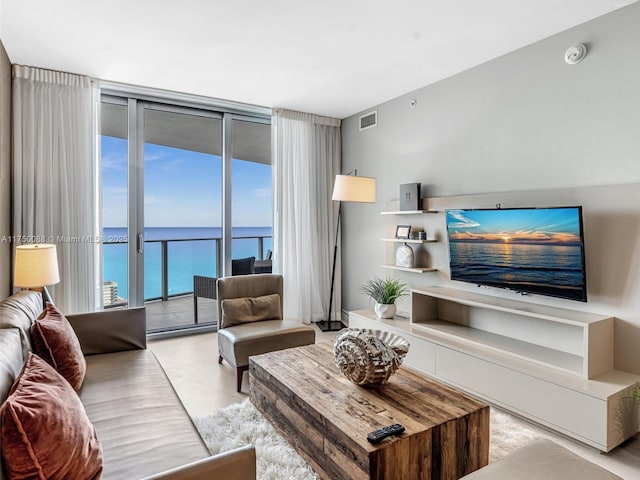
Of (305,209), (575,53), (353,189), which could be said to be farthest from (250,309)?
(575,53)

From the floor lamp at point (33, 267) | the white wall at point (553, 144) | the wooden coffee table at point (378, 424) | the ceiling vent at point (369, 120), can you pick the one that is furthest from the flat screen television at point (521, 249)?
the floor lamp at point (33, 267)

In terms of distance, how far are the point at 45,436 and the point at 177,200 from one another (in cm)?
453

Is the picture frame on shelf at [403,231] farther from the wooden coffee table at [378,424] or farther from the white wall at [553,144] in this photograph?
the wooden coffee table at [378,424]

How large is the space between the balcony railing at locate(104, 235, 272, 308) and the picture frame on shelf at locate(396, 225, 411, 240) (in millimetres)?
2007

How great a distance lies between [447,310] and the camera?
11.9 feet

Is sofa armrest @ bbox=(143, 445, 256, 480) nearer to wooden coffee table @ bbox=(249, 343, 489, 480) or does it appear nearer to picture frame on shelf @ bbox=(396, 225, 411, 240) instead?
wooden coffee table @ bbox=(249, 343, 489, 480)

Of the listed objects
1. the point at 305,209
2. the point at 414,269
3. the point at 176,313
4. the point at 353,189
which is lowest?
the point at 176,313

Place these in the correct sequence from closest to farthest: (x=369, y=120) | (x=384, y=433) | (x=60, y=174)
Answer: (x=384, y=433) < (x=60, y=174) < (x=369, y=120)

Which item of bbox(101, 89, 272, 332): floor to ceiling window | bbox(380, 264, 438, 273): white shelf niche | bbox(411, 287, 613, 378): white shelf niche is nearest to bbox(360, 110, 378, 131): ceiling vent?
bbox(101, 89, 272, 332): floor to ceiling window

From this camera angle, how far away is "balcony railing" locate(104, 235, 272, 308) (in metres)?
4.81

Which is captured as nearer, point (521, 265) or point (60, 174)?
point (521, 265)

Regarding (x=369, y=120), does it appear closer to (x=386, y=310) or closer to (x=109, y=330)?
(x=386, y=310)

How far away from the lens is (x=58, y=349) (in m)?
1.96

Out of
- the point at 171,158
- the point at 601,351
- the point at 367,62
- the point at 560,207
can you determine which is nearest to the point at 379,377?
the point at 601,351
